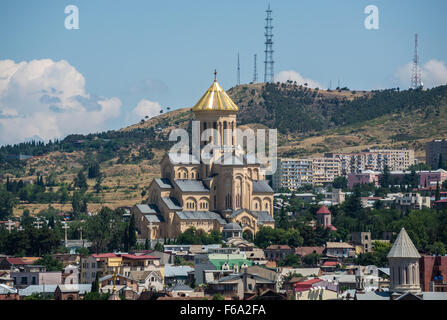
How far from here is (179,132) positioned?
6604 inches

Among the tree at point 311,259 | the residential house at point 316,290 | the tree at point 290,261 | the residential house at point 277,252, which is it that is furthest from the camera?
the residential house at point 277,252

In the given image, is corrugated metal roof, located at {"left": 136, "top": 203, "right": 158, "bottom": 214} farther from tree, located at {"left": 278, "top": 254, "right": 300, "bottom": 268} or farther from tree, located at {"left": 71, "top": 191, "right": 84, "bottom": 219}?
tree, located at {"left": 71, "top": 191, "right": 84, "bottom": 219}

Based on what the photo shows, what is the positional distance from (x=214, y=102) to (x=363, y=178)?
5470 centimetres

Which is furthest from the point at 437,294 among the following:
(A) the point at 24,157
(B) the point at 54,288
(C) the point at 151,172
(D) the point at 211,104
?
(A) the point at 24,157

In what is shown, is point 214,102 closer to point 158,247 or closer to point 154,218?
point 154,218

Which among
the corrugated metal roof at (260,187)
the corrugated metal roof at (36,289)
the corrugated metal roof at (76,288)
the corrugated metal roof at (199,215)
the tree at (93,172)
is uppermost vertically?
the tree at (93,172)

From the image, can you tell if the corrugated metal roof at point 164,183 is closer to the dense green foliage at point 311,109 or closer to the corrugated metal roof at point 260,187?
the corrugated metal roof at point 260,187

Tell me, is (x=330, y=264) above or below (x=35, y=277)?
below

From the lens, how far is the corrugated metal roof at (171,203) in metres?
93.6

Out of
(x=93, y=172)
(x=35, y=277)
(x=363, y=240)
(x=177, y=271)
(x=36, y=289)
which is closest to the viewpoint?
(x=36, y=289)

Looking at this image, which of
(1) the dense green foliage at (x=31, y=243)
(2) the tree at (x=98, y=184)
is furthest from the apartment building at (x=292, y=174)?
(1) the dense green foliage at (x=31, y=243)

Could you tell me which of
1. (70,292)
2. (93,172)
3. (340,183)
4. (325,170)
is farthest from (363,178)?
(70,292)

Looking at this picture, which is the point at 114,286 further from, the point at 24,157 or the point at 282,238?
the point at 24,157

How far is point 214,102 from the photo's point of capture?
320ft
